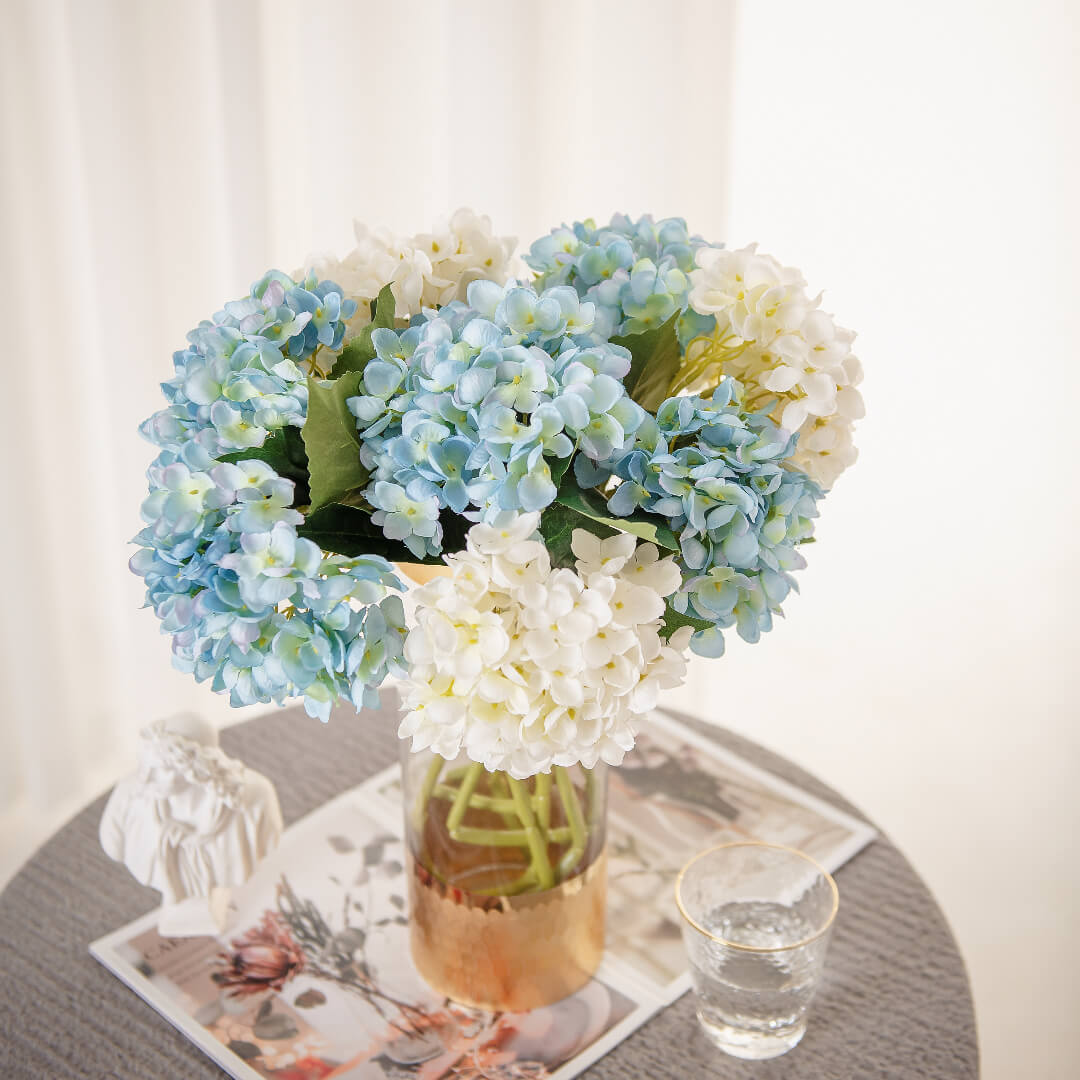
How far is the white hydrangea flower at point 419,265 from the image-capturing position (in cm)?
73

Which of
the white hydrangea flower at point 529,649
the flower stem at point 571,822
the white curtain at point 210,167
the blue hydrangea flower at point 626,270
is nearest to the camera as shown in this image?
the white hydrangea flower at point 529,649

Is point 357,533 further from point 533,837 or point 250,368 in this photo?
point 533,837

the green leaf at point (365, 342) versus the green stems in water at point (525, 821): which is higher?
the green leaf at point (365, 342)

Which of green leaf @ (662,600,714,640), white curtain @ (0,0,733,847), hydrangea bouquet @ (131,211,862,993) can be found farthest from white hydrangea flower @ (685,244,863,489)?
white curtain @ (0,0,733,847)

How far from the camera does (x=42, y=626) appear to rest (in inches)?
69.1

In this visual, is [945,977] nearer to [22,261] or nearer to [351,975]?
[351,975]

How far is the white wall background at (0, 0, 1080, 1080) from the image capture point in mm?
1551

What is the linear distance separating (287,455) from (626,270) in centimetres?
25

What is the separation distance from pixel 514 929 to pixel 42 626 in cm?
117

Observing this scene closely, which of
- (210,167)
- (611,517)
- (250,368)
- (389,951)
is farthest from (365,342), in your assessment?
(210,167)

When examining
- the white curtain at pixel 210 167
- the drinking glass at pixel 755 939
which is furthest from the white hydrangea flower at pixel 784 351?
the white curtain at pixel 210 167

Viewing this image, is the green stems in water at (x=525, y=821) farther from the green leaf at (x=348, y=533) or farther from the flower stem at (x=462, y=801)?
the green leaf at (x=348, y=533)

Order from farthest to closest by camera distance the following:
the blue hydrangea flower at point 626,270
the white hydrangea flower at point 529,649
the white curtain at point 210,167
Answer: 1. the white curtain at point 210,167
2. the blue hydrangea flower at point 626,270
3. the white hydrangea flower at point 529,649

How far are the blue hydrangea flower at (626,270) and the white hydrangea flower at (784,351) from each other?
0.01m
